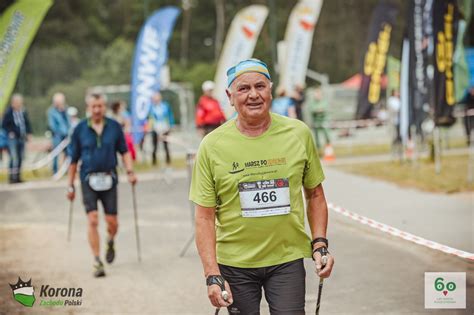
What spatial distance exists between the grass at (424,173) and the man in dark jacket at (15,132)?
7.64m

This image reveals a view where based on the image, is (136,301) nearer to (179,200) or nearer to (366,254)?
(366,254)

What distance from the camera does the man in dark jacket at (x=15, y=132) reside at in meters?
19.0

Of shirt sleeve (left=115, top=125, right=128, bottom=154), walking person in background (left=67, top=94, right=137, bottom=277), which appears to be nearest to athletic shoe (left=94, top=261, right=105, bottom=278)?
walking person in background (left=67, top=94, right=137, bottom=277)

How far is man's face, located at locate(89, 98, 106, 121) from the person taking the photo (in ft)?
27.1

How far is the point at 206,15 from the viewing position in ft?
166

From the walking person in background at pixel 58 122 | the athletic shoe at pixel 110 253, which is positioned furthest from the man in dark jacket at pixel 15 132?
the athletic shoe at pixel 110 253

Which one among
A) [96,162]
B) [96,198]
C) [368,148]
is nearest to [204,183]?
[96,162]

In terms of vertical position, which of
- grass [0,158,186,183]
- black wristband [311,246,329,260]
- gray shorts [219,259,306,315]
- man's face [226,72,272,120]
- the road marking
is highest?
man's face [226,72,272,120]

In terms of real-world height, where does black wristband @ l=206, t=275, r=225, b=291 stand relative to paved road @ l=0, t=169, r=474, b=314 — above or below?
above

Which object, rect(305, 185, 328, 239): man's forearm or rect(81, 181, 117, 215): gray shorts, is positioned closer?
rect(305, 185, 328, 239): man's forearm

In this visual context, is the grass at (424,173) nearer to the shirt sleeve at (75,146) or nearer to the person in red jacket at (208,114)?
the person in red jacket at (208,114)

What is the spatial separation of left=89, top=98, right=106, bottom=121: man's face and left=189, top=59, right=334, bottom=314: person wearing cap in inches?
180

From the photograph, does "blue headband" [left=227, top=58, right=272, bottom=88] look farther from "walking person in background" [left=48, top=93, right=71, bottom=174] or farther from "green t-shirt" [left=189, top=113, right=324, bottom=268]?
"walking person in background" [left=48, top=93, right=71, bottom=174]

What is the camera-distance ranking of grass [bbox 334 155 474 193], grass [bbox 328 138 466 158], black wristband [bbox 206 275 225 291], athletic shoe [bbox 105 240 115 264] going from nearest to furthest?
black wristband [bbox 206 275 225 291] → athletic shoe [bbox 105 240 115 264] → grass [bbox 334 155 474 193] → grass [bbox 328 138 466 158]
